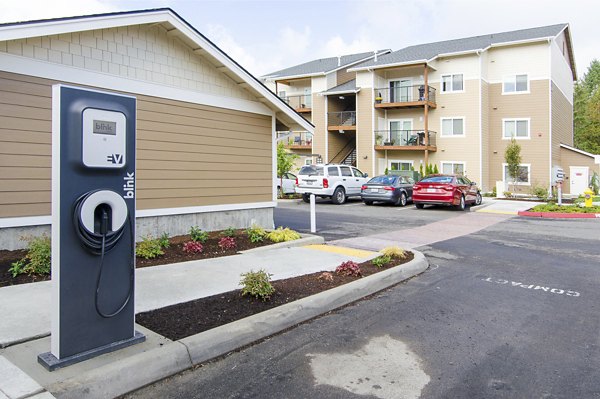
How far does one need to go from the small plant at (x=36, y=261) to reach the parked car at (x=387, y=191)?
1653 centimetres

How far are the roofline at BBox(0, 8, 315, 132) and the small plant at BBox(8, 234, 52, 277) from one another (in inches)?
123

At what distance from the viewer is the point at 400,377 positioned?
13.2 feet

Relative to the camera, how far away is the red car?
19703 millimetres

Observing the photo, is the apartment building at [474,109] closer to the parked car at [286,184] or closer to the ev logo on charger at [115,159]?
the parked car at [286,184]

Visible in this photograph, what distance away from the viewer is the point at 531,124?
98.0 feet

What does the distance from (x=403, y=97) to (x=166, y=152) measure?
26.8m

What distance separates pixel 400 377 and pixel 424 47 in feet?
115

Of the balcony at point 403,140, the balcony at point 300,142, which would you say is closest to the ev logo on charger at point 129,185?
the balcony at point 403,140

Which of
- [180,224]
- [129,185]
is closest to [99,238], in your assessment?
[129,185]

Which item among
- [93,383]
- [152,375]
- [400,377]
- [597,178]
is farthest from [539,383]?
[597,178]

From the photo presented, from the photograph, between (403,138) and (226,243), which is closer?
(226,243)

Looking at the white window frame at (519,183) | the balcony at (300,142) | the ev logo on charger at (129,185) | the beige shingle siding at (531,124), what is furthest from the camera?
the balcony at (300,142)

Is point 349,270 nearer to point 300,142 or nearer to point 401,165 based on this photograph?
point 401,165

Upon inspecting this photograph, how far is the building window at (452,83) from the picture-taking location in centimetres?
3102
